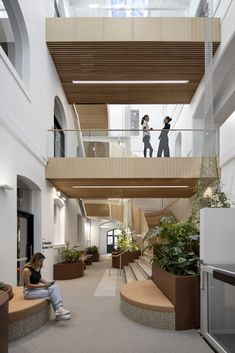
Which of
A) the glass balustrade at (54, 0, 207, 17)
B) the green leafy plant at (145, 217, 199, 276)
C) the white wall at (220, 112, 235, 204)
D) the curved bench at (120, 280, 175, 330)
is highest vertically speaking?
the glass balustrade at (54, 0, 207, 17)

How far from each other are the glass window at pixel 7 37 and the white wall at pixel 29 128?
1.51ft

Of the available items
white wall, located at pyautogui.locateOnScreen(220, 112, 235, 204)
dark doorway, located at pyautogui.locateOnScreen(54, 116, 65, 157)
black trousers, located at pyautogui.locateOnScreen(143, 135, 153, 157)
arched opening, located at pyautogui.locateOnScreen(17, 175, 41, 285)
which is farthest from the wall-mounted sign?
white wall, located at pyautogui.locateOnScreen(220, 112, 235, 204)

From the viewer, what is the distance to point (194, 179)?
38.0ft

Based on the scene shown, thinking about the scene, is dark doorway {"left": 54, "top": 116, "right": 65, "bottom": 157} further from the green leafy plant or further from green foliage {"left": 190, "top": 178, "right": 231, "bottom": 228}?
green foliage {"left": 190, "top": 178, "right": 231, "bottom": 228}

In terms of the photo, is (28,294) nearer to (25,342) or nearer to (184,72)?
(25,342)

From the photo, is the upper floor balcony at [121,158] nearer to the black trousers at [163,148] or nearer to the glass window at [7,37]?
the black trousers at [163,148]

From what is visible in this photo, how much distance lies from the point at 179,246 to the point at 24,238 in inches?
192

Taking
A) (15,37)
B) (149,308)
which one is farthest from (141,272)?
(15,37)

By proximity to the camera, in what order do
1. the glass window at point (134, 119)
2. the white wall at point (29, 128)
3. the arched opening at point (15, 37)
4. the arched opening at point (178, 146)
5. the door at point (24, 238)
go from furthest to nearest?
the glass window at point (134, 119)
the arched opening at point (178, 146)
the door at point (24, 238)
the arched opening at point (15, 37)
the white wall at point (29, 128)

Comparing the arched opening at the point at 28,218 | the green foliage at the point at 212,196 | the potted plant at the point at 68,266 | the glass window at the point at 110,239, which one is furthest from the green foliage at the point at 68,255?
the glass window at the point at 110,239

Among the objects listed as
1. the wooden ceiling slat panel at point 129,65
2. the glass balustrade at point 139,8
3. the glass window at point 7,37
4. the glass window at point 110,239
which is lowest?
the glass window at point 110,239

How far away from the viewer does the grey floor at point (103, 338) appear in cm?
487

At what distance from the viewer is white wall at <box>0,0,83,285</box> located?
723cm

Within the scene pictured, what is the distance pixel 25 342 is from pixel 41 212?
5716 mm
